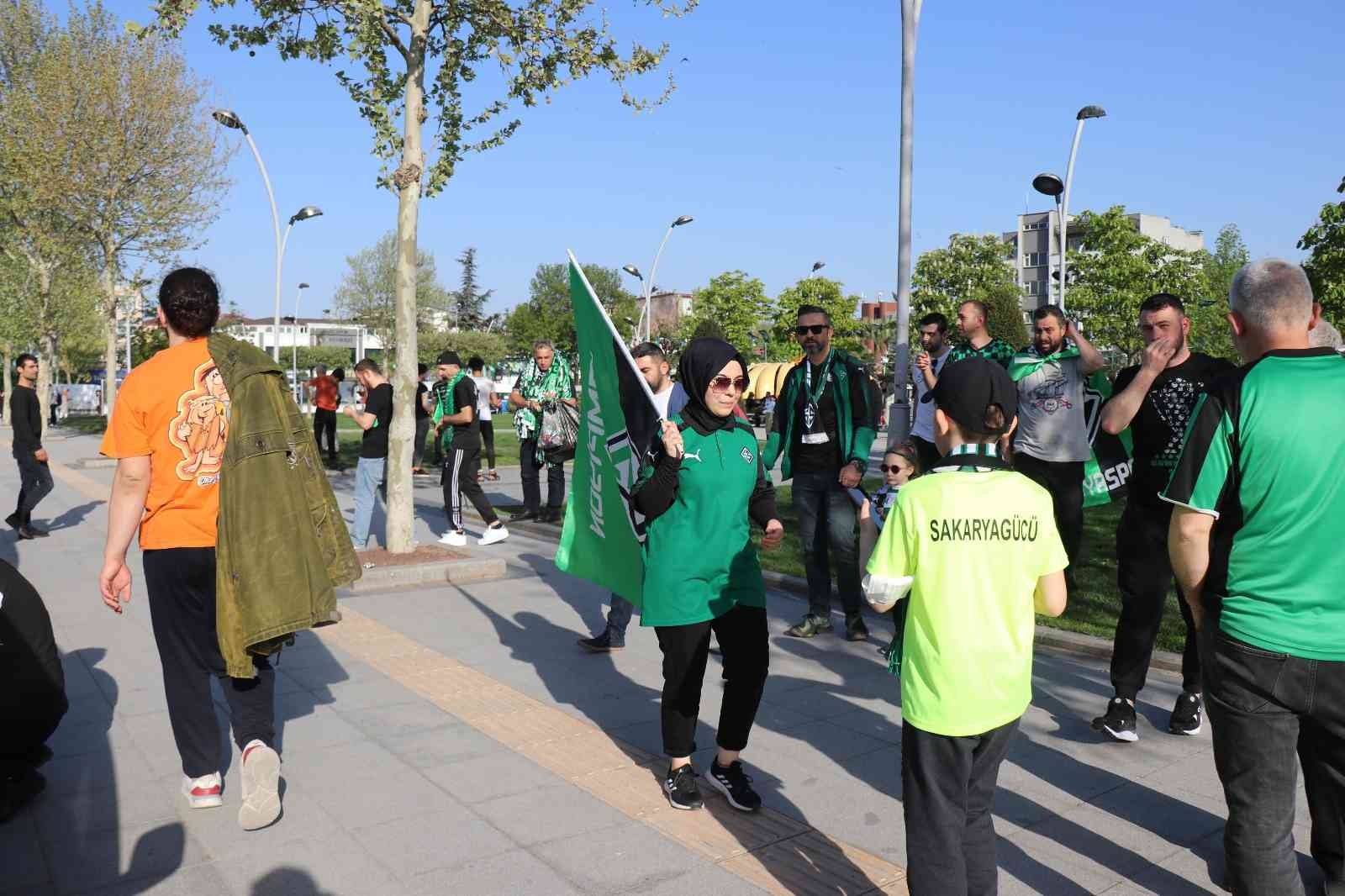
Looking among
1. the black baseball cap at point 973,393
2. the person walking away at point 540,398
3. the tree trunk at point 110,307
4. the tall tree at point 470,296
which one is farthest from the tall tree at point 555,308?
the black baseball cap at point 973,393

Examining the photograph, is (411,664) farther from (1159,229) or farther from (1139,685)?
(1159,229)

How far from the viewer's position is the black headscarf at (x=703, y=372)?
13.5ft

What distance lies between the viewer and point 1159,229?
3912 inches

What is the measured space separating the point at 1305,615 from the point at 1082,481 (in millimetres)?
4459

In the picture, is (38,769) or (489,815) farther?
(38,769)

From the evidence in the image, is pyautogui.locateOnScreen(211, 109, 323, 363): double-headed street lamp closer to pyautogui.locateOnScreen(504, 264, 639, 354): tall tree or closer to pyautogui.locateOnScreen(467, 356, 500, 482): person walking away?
pyautogui.locateOnScreen(467, 356, 500, 482): person walking away

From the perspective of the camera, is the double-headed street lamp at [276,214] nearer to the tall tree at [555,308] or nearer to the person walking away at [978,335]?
the person walking away at [978,335]

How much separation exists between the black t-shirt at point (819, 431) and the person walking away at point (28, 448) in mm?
8877

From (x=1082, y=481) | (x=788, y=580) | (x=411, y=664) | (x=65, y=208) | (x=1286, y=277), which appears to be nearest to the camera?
(x=1286, y=277)

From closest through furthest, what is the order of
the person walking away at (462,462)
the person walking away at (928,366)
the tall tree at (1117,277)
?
the person walking away at (928,366), the person walking away at (462,462), the tall tree at (1117,277)

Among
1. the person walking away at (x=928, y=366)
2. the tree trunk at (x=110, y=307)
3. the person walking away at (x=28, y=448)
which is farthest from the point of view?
the tree trunk at (x=110, y=307)

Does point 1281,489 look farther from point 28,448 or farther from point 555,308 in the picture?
point 555,308

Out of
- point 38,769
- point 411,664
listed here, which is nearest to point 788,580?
point 411,664

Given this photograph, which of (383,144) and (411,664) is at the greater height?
(383,144)
